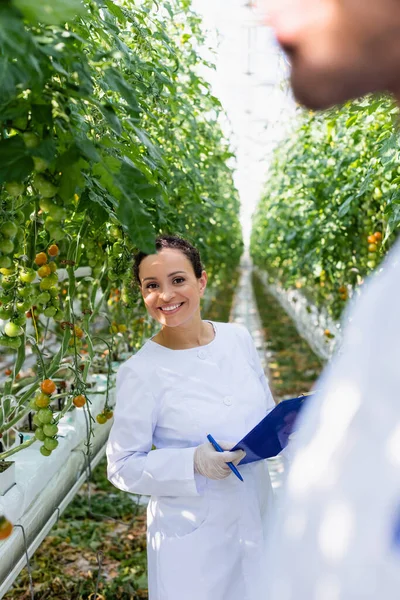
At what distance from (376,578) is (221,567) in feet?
3.19

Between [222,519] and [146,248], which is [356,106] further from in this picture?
[222,519]

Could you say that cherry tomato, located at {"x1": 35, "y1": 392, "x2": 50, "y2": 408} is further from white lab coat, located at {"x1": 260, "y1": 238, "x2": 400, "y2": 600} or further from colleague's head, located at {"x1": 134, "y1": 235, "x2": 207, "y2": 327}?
white lab coat, located at {"x1": 260, "y1": 238, "x2": 400, "y2": 600}

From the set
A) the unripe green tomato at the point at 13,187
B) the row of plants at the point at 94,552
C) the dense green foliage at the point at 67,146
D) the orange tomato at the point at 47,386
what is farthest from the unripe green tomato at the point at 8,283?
the row of plants at the point at 94,552

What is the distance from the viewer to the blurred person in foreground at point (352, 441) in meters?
0.50

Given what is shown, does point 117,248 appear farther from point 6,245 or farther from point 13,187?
point 13,187

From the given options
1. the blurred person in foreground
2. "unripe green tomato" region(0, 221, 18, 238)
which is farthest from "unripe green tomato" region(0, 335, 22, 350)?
the blurred person in foreground

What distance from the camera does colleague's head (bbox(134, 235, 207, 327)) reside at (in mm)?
1452

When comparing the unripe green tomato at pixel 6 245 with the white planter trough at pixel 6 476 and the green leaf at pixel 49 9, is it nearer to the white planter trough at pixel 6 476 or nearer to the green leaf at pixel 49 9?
the green leaf at pixel 49 9

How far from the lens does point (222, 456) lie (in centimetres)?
129

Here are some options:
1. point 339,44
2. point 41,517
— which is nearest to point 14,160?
point 339,44

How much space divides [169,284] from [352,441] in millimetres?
980

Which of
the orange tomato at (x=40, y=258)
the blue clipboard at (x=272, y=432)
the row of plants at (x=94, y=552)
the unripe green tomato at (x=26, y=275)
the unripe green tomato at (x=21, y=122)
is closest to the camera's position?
the unripe green tomato at (x=21, y=122)

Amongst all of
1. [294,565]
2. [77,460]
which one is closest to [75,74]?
[294,565]

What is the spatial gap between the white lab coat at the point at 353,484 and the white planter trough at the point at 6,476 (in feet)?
4.41
